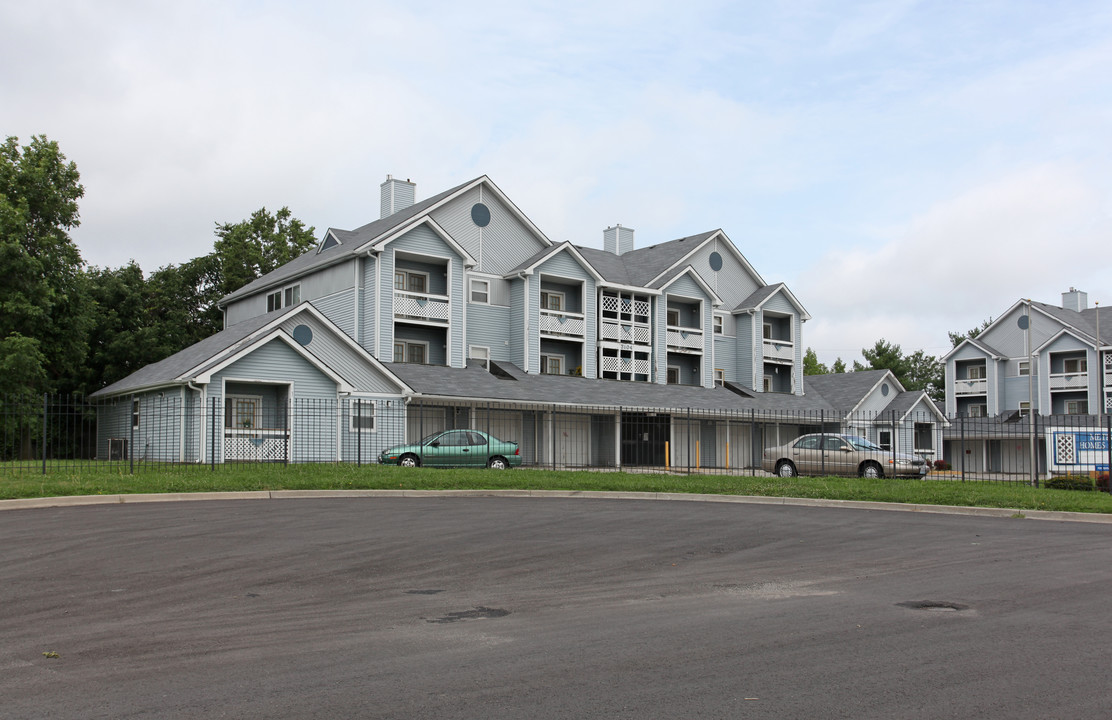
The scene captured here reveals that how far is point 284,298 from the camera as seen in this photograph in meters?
41.5

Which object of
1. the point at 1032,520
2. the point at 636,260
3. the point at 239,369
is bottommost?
the point at 1032,520

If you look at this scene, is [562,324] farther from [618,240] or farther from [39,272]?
[39,272]

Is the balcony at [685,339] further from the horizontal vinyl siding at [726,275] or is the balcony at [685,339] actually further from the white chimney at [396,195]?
the white chimney at [396,195]

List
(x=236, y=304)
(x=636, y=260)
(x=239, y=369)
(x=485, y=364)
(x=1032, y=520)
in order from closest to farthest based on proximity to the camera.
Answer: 1. (x=1032, y=520)
2. (x=239, y=369)
3. (x=485, y=364)
4. (x=236, y=304)
5. (x=636, y=260)

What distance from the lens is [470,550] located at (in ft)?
39.8

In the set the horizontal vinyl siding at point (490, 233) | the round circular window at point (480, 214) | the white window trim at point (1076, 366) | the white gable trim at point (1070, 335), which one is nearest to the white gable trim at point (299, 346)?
the horizontal vinyl siding at point (490, 233)

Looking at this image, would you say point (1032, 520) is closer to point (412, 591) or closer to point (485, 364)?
point (412, 591)

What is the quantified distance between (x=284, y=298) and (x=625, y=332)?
49.2ft

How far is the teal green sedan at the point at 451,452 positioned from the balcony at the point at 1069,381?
4652cm

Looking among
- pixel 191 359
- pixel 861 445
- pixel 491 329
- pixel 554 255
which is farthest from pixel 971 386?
pixel 191 359

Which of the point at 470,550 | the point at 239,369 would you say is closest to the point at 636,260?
the point at 239,369

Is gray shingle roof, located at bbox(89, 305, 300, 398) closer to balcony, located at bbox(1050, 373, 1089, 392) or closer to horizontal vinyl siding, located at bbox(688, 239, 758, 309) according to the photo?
horizontal vinyl siding, located at bbox(688, 239, 758, 309)

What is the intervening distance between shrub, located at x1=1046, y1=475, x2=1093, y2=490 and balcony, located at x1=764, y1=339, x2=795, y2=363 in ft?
80.0

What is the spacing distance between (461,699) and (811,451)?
27957mm
